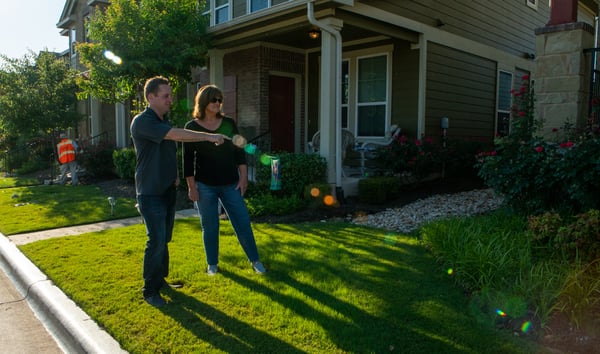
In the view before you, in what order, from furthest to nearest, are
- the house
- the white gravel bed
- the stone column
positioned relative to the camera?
the house
the white gravel bed
the stone column

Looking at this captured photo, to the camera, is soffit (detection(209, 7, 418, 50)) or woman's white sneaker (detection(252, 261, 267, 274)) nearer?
woman's white sneaker (detection(252, 261, 267, 274))

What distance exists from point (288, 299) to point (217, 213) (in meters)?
1.07

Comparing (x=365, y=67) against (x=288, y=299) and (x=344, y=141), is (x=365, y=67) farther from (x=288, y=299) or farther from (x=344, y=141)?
(x=288, y=299)

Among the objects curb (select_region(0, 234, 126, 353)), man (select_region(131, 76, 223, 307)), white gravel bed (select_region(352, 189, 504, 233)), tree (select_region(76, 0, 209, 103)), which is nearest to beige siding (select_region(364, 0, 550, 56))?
white gravel bed (select_region(352, 189, 504, 233))

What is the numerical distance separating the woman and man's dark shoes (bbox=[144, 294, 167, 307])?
718 mm

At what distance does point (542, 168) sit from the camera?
4.81 m

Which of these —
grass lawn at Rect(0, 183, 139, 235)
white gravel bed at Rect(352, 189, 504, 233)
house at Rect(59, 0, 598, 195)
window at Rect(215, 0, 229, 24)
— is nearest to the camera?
white gravel bed at Rect(352, 189, 504, 233)

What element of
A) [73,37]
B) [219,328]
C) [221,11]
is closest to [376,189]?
[219,328]

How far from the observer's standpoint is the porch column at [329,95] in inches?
310

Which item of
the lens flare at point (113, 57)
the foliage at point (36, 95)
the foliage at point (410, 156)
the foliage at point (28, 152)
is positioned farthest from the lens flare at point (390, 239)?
the foliage at point (28, 152)

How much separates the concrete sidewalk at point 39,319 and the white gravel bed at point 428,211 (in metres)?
3.98

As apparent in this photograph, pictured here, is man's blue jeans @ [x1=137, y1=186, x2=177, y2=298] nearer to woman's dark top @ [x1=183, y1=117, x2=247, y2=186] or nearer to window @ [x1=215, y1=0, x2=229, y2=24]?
woman's dark top @ [x1=183, y1=117, x2=247, y2=186]

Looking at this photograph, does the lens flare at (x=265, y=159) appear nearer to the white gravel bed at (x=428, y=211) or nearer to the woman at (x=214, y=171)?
the white gravel bed at (x=428, y=211)

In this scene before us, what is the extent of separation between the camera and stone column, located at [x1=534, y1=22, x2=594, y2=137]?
5.39 m
